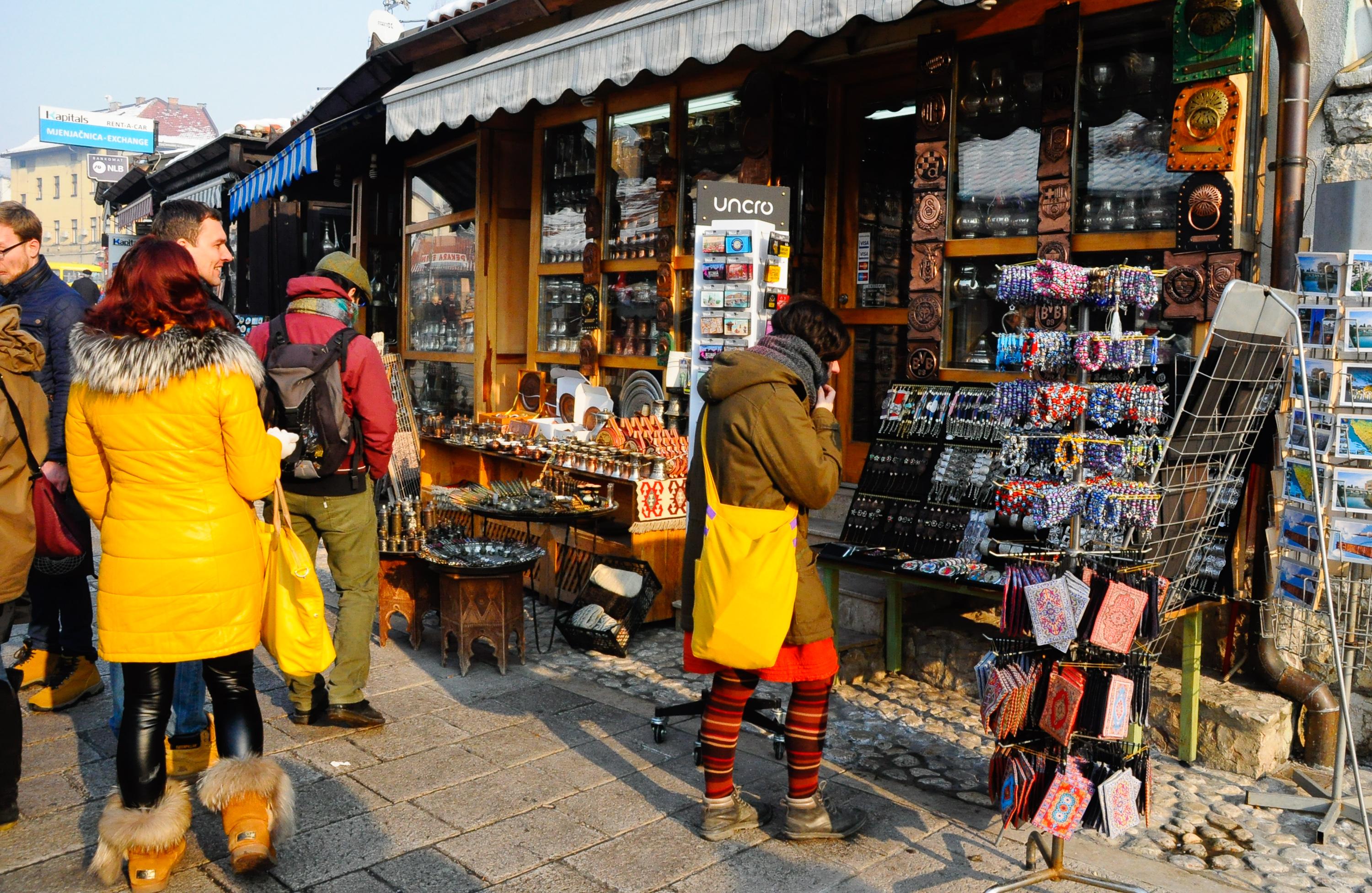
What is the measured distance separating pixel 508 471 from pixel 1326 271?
5994 millimetres

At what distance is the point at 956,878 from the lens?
11.4ft

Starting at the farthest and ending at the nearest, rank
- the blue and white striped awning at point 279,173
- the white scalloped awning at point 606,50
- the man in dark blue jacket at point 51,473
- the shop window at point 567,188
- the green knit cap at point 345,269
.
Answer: the blue and white striped awning at point 279,173 → the shop window at point 567,188 → the white scalloped awning at point 606,50 → the green knit cap at point 345,269 → the man in dark blue jacket at point 51,473

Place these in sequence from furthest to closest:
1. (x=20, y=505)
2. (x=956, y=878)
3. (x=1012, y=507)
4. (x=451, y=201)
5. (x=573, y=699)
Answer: (x=451, y=201) → (x=573, y=699) → (x=1012, y=507) → (x=20, y=505) → (x=956, y=878)

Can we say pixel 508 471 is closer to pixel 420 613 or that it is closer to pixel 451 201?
pixel 420 613

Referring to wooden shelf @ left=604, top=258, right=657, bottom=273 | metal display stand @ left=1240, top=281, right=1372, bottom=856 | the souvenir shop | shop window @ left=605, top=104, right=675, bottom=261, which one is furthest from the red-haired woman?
shop window @ left=605, top=104, right=675, bottom=261

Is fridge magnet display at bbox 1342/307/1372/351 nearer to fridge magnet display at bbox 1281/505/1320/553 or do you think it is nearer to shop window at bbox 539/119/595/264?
fridge magnet display at bbox 1281/505/1320/553

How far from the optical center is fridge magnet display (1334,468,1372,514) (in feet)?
12.9

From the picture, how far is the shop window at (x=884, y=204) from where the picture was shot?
299 inches

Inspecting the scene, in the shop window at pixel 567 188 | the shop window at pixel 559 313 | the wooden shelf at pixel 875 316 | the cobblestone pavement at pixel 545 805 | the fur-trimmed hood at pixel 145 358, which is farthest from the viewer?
the shop window at pixel 559 313

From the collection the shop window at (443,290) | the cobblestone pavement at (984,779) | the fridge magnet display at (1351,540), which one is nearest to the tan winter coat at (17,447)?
the cobblestone pavement at (984,779)

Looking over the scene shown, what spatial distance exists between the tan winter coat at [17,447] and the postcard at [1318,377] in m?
4.61

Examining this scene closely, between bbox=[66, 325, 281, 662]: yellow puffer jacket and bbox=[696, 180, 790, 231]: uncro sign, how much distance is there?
320cm

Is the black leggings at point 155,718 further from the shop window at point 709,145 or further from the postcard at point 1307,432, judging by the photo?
the shop window at point 709,145

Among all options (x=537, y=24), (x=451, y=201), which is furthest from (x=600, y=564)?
(x=451, y=201)
